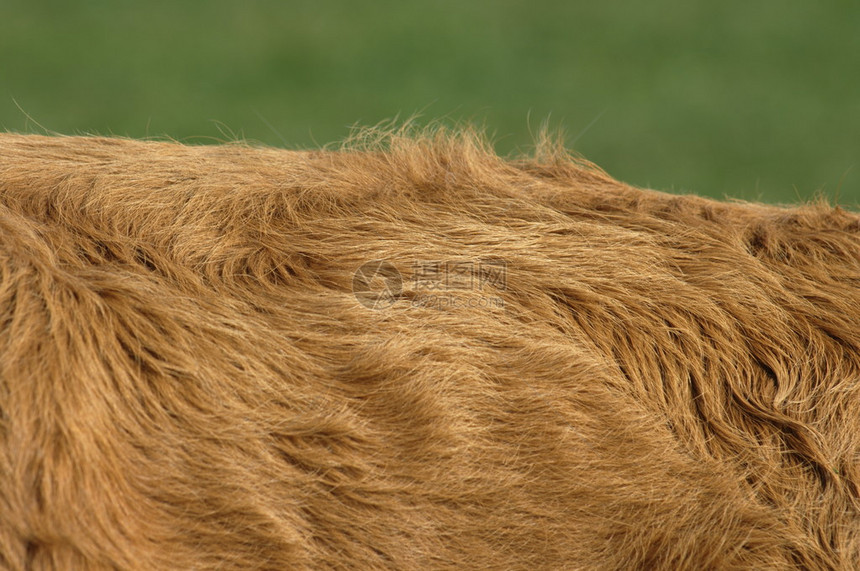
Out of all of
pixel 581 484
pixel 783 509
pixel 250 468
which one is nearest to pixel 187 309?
pixel 250 468

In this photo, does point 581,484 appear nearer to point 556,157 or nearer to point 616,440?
point 616,440

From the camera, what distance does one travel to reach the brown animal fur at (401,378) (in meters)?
0.40

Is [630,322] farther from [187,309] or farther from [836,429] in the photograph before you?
[187,309]

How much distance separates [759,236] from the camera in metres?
0.54

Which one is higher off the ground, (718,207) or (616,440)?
(718,207)

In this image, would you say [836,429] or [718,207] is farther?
[718,207]

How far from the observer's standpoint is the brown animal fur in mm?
398

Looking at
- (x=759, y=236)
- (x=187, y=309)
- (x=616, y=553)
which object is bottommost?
(x=616, y=553)

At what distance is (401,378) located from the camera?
44cm

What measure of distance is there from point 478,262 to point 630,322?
10cm
